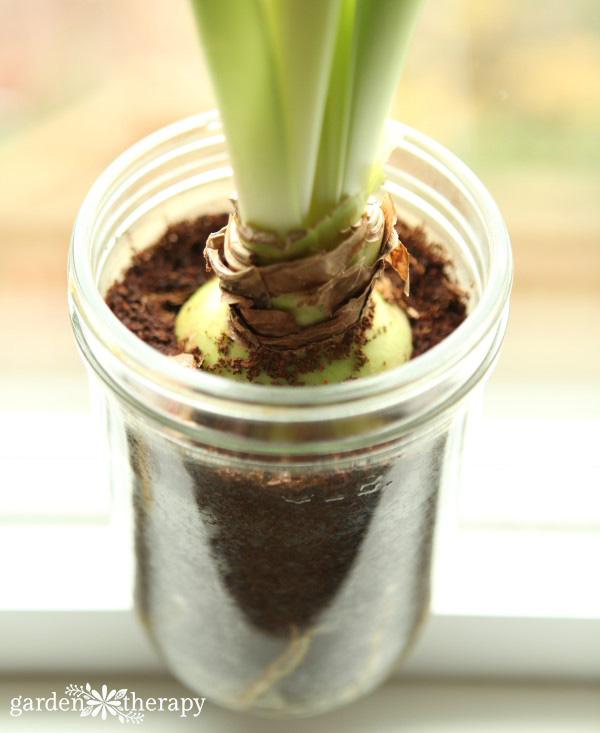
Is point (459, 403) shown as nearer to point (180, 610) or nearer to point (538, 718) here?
point (180, 610)

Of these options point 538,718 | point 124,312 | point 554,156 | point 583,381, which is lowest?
point 538,718

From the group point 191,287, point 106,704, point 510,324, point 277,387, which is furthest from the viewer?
point 510,324

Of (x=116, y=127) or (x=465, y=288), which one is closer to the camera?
(x=465, y=288)

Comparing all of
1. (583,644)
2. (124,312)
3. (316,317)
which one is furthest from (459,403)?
(583,644)

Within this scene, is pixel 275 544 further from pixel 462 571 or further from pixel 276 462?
pixel 462 571

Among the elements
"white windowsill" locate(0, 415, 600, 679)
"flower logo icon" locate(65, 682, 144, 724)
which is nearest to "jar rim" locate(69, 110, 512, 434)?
"white windowsill" locate(0, 415, 600, 679)

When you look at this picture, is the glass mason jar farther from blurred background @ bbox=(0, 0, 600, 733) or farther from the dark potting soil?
blurred background @ bbox=(0, 0, 600, 733)

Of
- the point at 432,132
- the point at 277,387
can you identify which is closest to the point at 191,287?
the point at 277,387
